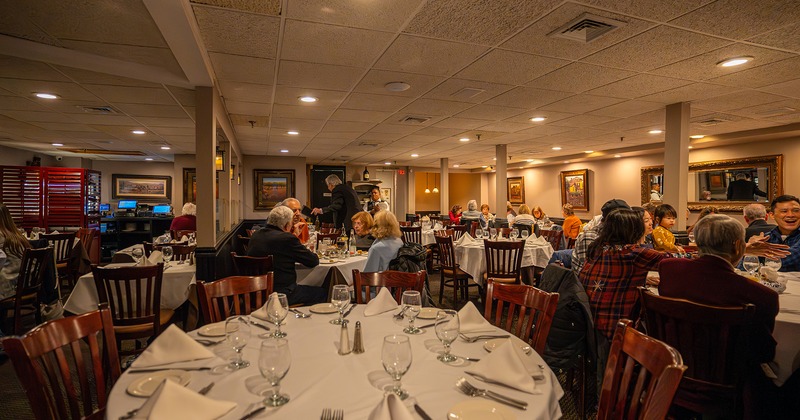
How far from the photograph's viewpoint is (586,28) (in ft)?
9.97

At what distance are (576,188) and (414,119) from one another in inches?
310

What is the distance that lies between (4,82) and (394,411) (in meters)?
5.71

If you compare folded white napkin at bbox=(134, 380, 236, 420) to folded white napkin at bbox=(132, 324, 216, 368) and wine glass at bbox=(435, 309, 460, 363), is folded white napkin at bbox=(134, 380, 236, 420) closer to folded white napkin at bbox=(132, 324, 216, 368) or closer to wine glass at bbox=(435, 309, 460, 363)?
folded white napkin at bbox=(132, 324, 216, 368)

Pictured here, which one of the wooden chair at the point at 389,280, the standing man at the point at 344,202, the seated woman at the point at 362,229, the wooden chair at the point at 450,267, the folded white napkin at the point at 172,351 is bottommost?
the wooden chair at the point at 450,267

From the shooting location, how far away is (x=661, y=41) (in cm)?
Answer: 330

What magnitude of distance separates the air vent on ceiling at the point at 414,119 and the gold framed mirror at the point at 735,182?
5672 millimetres

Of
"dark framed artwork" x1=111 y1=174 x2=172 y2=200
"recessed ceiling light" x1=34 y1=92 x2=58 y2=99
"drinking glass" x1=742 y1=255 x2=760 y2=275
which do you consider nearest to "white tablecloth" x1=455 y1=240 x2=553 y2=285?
"drinking glass" x1=742 y1=255 x2=760 y2=275

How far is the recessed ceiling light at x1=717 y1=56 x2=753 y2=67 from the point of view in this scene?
369cm

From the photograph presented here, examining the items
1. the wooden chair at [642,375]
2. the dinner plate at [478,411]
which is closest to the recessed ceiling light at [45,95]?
the dinner plate at [478,411]

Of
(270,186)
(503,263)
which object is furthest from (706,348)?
(270,186)

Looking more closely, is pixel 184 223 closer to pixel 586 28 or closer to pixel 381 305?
pixel 381 305

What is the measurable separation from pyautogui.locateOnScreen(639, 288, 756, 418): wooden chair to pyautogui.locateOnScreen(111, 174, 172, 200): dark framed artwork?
1396 cm

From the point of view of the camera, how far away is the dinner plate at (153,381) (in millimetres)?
1336

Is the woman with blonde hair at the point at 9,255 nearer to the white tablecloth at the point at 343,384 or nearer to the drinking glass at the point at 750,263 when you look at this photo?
the white tablecloth at the point at 343,384
